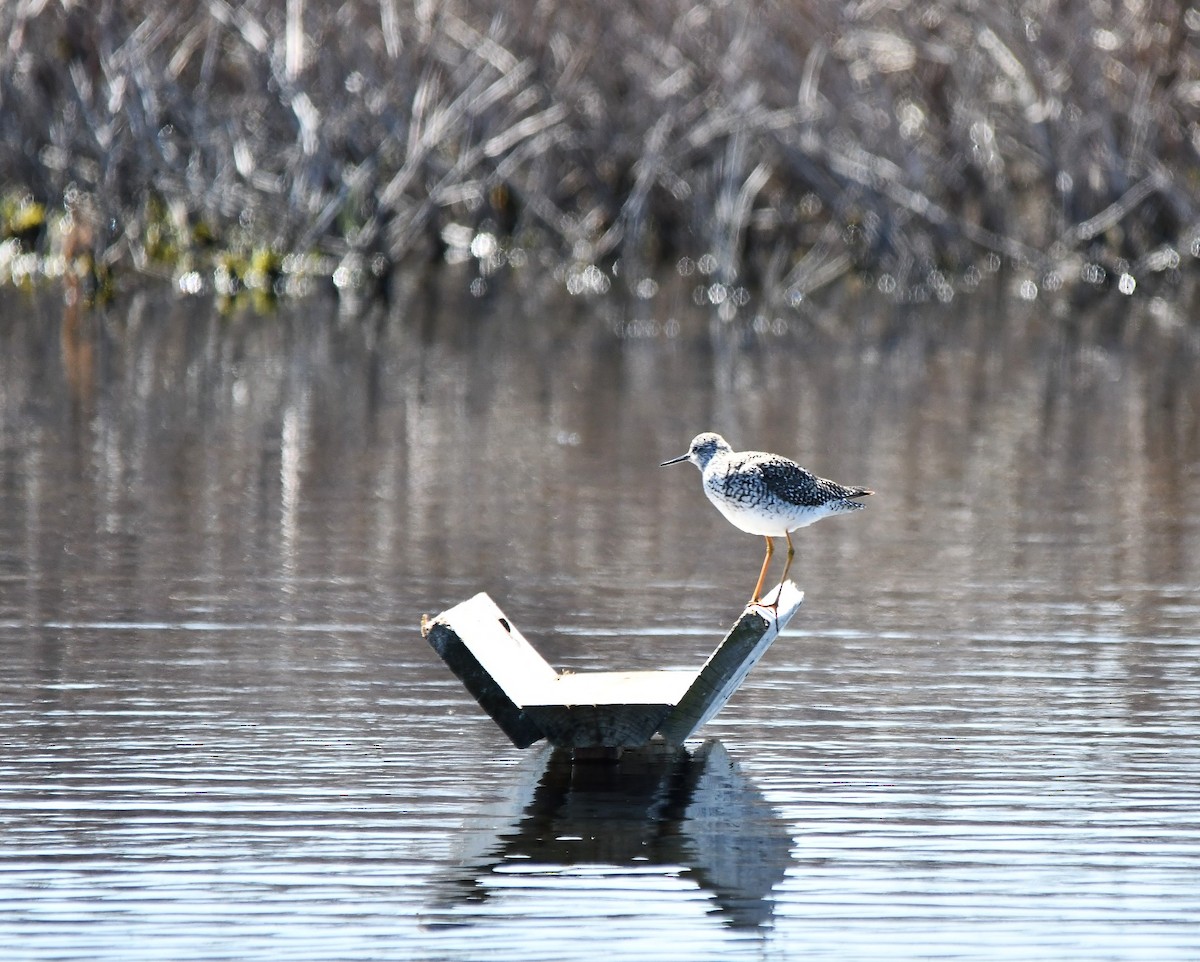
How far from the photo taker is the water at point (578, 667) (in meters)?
8.05

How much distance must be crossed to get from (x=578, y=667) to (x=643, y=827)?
8.47 ft

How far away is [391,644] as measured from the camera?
39.6ft

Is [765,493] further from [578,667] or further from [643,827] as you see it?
[643,827]

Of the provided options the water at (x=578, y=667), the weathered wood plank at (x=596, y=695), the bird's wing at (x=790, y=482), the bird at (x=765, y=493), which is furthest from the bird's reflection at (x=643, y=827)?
the bird's wing at (x=790, y=482)

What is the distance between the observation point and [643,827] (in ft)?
29.3

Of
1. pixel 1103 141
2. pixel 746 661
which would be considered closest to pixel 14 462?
pixel 746 661

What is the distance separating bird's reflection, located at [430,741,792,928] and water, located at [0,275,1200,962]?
0.02 metres

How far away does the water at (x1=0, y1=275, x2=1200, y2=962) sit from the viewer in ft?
26.4

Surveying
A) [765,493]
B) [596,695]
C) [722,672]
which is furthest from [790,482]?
[596,695]

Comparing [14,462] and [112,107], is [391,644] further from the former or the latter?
[112,107]

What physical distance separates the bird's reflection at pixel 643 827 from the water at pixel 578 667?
0.02 metres

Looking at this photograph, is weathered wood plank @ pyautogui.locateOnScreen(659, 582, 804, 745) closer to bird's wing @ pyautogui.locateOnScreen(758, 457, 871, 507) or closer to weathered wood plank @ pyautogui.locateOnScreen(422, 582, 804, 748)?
weathered wood plank @ pyautogui.locateOnScreen(422, 582, 804, 748)

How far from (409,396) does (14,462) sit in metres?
5.02

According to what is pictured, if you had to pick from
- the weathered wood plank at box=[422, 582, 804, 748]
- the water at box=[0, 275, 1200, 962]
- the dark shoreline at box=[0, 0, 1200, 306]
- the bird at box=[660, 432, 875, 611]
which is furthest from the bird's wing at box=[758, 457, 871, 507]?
the dark shoreline at box=[0, 0, 1200, 306]
